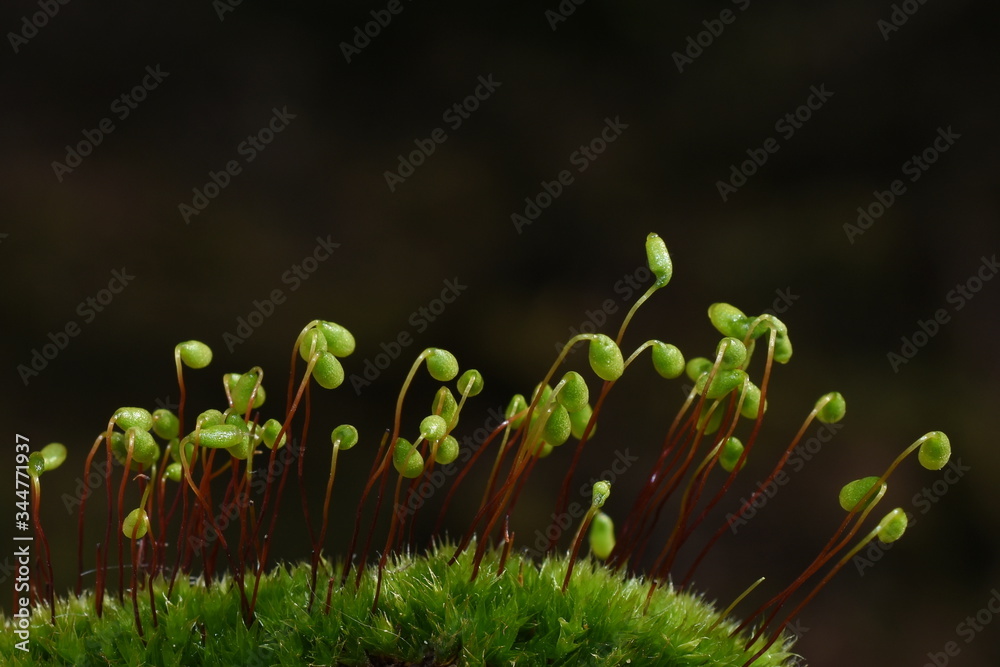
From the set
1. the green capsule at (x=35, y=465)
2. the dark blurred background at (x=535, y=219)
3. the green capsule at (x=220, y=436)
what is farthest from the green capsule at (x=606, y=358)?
the dark blurred background at (x=535, y=219)

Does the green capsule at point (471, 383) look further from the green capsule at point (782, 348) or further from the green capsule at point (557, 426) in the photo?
the green capsule at point (782, 348)

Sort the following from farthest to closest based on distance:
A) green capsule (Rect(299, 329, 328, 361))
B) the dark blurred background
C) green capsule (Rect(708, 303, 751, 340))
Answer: the dark blurred background < green capsule (Rect(708, 303, 751, 340)) < green capsule (Rect(299, 329, 328, 361))

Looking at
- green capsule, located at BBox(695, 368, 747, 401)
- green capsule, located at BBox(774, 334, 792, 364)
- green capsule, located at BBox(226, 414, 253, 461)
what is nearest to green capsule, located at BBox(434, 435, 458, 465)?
green capsule, located at BBox(226, 414, 253, 461)

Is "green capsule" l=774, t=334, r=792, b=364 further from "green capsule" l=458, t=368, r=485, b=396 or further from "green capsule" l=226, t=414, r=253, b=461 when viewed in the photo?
"green capsule" l=226, t=414, r=253, b=461

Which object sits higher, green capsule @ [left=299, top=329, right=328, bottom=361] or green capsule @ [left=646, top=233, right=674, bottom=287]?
green capsule @ [left=646, top=233, right=674, bottom=287]

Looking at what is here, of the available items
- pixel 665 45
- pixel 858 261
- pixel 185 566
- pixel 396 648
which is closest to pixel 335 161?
pixel 665 45

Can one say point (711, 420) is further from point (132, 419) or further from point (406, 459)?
point (132, 419)

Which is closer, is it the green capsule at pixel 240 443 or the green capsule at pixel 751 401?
the green capsule at pixel 240 443

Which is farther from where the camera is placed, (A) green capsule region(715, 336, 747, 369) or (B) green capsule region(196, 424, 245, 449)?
(A) green capsule region(715, 336, 747, 369)
